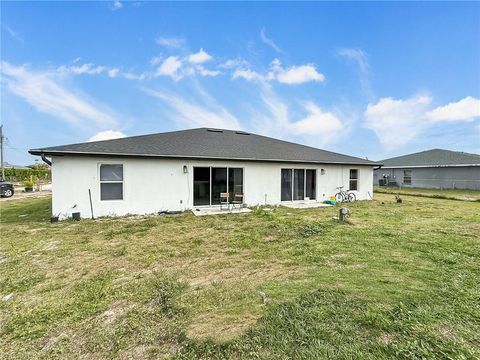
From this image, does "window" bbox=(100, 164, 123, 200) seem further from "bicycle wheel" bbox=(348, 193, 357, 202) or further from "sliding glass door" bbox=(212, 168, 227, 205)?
"bicycle wheel" bbox=(348, 193, 357, 202)

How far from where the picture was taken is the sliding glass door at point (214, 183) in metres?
10.7

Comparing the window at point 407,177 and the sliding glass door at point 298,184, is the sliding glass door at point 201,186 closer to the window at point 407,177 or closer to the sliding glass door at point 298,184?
the sliding glass door at point 298,184

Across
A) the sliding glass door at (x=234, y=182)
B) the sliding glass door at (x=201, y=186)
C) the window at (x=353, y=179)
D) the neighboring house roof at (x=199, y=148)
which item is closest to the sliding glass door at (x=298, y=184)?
the neighboring house roof at (x=199, y=148)

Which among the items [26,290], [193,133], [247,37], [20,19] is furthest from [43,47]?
[26,290]

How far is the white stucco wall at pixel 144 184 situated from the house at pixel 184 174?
0.03 m

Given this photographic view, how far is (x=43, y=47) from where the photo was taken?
43.2ft

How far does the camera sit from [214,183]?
11.0 meters

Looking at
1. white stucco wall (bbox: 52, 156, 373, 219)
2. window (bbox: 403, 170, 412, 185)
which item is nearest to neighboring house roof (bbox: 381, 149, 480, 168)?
window (bbox: 403, 170, 412, 185)

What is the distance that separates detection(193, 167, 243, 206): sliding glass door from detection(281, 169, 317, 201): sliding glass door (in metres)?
2.40

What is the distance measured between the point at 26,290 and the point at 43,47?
14908 millimetres

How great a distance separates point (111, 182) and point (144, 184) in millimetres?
1162

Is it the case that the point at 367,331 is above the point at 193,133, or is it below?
below

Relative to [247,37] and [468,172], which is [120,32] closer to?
[247,37]

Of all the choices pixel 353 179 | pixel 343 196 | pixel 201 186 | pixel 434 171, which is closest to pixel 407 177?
pixel 434 171
